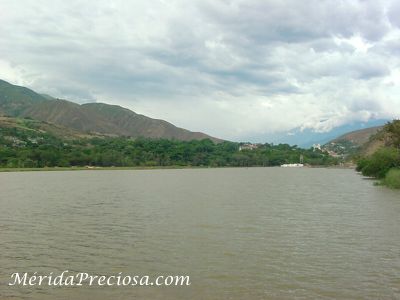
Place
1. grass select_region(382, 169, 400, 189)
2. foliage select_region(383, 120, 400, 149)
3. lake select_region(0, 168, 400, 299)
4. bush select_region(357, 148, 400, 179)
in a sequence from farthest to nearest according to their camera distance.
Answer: foliage select_region(383, 120, 400, 149) → bush select_region(357, 148, 400, 179) → grass select_region(382, 169, 400, 189) → lake select_region(0, 168, 400, 299)

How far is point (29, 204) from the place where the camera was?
63719 mm

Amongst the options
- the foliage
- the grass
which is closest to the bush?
the foliage

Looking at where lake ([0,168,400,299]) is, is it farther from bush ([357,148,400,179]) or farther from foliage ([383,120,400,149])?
foliage ([383,120,400,149])

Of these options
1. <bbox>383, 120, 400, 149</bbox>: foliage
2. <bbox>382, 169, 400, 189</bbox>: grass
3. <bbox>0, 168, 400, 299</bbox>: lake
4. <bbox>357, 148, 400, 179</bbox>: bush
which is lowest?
<bbox>0, 168, 400, 299</bbox>: lake

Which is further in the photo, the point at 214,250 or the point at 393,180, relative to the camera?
the point at 393,180

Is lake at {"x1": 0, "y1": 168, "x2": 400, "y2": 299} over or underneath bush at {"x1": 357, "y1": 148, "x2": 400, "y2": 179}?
underneath

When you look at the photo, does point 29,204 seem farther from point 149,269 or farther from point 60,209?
point 149,269

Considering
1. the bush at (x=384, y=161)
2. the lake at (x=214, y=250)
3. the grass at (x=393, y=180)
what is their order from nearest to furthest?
the lake at (x=214, y=250) < the grass at (x=393, y=180) < the bush at (x=384, y=161)

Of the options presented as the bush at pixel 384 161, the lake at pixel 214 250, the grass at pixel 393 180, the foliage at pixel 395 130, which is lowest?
the lake at pixel 214 250

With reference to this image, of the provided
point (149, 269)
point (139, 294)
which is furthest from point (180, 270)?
point (139, 294)

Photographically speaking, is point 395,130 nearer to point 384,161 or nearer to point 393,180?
point 384,161

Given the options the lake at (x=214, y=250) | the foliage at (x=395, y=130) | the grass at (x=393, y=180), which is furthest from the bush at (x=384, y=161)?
the lake at (x=214, y=250)

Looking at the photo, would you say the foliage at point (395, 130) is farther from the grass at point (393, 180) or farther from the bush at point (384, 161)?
the grass at point (393, 180)

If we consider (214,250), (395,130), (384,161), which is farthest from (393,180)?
(214,250)
